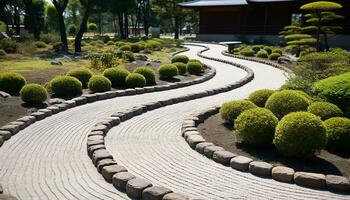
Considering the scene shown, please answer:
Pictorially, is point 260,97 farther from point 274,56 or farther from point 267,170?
point 274,56

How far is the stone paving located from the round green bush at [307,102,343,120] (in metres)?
2.90

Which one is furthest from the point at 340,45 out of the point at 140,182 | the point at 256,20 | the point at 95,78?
the point at 140,182

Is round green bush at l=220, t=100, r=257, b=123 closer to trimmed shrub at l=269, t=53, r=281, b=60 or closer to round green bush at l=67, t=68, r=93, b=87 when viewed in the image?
round green bush at l=67, t=68, r=93, b=87

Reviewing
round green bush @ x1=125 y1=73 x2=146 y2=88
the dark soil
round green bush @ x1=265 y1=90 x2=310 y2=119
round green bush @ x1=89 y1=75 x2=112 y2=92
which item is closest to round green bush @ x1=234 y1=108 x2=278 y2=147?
the dark soil

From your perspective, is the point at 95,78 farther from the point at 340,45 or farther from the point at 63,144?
the point at 340,45

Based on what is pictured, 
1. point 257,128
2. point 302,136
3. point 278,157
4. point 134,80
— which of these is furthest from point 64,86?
point 302,136

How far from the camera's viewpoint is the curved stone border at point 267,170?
20.8 feet

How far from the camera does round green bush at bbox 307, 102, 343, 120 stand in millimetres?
8805

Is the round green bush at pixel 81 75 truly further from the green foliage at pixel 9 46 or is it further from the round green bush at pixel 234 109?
the green foliage at pixel 9 46

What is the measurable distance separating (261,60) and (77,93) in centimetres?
1458

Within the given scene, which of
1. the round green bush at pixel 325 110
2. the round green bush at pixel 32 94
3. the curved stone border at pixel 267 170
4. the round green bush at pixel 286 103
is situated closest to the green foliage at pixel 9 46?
the round green bush at pixel 32 94

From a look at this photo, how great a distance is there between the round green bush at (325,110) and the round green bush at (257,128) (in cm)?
145

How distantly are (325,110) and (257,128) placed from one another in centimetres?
201

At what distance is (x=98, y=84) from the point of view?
14203 millimetres
